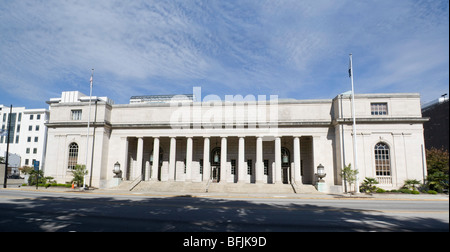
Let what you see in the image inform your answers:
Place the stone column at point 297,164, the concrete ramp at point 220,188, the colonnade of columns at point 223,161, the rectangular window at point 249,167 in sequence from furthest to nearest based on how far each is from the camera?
1. the rectangular window at point 249,167
2. the colonnade of columns at point 223,161
3. the stone column at point 297,164
4. the concrete ramp at point 220,188

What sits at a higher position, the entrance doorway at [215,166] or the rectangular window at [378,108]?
the rectangular window at [378,108]

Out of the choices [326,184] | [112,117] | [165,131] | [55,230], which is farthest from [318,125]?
[55,230]

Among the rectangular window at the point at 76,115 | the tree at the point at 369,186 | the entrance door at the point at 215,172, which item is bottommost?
the tree at the point at 369,186

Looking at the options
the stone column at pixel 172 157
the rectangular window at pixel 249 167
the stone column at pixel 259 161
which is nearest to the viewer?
the stone column at pixel 259 161

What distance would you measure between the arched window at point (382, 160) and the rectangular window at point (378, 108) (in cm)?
388

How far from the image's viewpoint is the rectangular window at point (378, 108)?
34.7m

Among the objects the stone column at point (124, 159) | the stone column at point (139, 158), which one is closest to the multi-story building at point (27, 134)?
the stone column at point (124, 159)

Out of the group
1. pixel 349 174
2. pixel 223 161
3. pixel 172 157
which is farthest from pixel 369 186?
pixel 172 157

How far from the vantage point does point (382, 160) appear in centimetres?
3372

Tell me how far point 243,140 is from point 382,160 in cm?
1717

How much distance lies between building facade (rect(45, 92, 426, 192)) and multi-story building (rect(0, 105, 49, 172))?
58984 millimetres

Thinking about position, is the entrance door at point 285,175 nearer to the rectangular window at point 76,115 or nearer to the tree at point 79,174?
the tree at point 79,174

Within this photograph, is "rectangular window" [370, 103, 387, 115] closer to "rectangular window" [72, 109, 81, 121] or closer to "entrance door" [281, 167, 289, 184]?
"entrance door" [281, 167, 289, 184]
